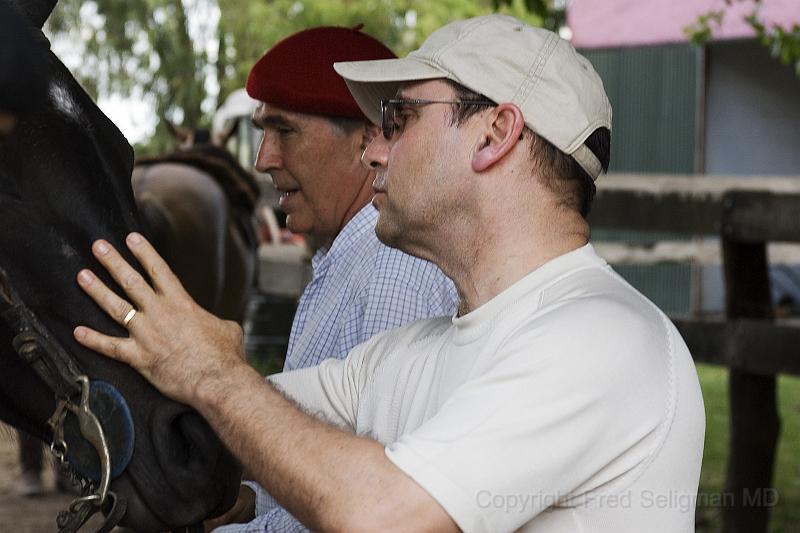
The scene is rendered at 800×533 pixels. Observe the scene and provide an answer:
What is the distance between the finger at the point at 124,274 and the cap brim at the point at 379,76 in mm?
521

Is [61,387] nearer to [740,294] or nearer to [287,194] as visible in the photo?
[287,194]

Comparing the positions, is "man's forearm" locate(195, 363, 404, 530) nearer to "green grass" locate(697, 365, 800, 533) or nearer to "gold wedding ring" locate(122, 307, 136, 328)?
"gold wedding ring" locate(122, 307, 136, 328)

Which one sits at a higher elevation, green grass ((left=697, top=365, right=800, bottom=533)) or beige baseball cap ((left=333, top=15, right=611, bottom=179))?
beige baseball cap ((left=333, top=15, right=611, bottom=179))

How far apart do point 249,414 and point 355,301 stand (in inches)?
32.6

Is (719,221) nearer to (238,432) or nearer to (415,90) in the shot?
(415,90)

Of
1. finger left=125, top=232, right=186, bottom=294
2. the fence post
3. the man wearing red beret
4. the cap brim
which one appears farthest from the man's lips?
the fence post

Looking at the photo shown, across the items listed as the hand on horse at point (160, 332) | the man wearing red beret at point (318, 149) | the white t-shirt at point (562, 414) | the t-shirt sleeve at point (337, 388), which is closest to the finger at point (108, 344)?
the hand on horse at point (160, 332)

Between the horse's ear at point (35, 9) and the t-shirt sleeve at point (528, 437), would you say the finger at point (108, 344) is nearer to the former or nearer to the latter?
the t-shirt sleeve at point (528, 437)

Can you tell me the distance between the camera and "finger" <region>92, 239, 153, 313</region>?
1978 mm

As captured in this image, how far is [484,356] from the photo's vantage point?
1.86 meters

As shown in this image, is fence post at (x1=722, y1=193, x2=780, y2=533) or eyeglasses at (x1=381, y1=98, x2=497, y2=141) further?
fence post at (x1=722, y1=193, x2=780, y2=533)

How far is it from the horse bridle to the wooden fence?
3539mm

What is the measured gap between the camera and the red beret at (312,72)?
3.03 meters

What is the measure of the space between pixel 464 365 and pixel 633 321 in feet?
0.91
